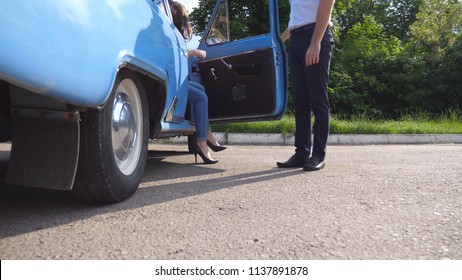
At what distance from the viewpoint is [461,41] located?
1568 cm

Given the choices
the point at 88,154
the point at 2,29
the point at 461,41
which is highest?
the point at 461,41

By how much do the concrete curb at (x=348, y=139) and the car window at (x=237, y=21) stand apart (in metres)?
2.10

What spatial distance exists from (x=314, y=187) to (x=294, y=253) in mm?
1243

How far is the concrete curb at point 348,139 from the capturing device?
24.6ft

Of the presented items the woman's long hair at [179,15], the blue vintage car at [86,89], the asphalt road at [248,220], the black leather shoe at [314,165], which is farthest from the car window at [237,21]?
the asphalt road at [248,220]

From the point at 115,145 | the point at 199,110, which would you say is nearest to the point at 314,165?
the point at 199,110

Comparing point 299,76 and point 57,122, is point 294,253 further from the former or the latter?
point 299,76

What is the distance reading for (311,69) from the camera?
3.38 metres

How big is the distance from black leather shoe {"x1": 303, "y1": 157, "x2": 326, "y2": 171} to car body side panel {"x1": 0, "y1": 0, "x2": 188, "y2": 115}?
175 centimetres

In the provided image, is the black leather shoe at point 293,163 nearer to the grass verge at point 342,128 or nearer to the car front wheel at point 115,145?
the car front wheel at point 115,145

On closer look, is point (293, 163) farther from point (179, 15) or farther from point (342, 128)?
point (342, 128)

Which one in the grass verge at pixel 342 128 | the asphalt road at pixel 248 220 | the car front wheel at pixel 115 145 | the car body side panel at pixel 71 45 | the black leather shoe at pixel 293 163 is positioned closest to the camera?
the car body side panel at pixel 71 45

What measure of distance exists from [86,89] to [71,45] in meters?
0.19
